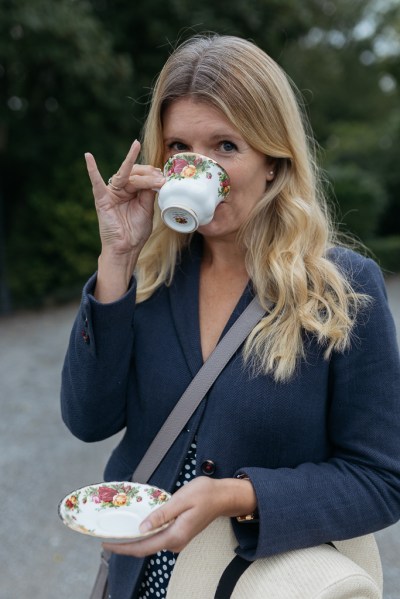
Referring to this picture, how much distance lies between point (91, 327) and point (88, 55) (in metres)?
7.25

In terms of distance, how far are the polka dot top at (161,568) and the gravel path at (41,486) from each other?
1783 mm

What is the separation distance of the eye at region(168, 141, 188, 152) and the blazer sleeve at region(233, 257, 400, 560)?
0.64 m

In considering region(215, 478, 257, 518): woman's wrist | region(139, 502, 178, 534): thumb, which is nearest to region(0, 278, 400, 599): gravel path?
region(215, 478, 257, 518): woman's wrist

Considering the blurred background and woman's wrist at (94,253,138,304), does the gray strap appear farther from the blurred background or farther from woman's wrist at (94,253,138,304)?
the blurred background

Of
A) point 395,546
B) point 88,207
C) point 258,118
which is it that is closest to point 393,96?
point 88,207

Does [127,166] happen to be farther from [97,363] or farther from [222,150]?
[97,363]

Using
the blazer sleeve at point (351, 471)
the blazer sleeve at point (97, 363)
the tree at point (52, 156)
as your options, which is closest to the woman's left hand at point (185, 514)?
the blazer sleeve at point (351, 471)

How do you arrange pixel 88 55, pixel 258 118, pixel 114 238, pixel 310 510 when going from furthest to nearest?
pixel 88 55
pixel 114 238
pixel 258 118
pixel 310 510

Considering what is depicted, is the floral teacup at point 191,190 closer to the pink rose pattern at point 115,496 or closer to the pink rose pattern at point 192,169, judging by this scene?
the pink rose pattern at point 192,169

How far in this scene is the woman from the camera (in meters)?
1.49

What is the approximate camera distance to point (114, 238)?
1.74m

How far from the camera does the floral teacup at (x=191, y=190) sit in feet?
5.08

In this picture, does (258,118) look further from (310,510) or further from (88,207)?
(88,207)

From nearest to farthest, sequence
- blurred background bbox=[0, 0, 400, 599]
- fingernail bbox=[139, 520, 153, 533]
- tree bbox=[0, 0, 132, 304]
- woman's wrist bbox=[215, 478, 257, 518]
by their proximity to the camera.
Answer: fingernail bbox=[139, 520, 153, 533] → woman's wrist bbox=[215, 478, 257, 518] → blurred background bbox=[0, 0, 400, 599] → tree bbox=[0, 0, 132, 304]
